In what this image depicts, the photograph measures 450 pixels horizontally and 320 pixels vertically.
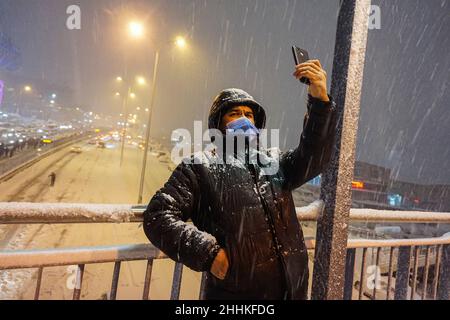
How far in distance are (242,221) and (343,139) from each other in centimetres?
105

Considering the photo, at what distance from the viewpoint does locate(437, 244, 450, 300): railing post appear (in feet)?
12.5

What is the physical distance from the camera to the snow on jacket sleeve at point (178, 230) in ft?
5.40

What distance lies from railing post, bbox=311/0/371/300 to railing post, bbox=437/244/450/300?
2669 millimetres

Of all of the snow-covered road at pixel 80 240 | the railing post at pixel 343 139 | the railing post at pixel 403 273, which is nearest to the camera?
the railing post at pixel 343 139

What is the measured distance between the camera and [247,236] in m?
1.75

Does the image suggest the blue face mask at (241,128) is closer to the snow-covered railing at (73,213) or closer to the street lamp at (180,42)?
the snow-covered railing at (73,213)

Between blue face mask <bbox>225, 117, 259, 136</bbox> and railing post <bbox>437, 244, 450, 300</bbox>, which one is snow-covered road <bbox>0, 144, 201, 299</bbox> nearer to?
blue face mask <bbox>225, 117, 259, 136</bbox>

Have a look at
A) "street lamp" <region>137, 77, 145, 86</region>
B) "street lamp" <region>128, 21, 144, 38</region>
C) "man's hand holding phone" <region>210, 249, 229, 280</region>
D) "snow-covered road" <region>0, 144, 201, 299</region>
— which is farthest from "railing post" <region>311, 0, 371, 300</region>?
"street lamp" <region>137, 77, 145, 86</region>

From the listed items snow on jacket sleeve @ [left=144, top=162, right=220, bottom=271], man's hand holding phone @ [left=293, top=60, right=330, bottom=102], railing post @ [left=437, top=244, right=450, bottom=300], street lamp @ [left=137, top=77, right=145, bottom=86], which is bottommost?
railing post @ [left=437, top=244, right=450, bottom=300]

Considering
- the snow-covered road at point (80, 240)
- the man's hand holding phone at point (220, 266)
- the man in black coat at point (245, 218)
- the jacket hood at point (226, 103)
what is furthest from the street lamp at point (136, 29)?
the man's hand holding phone at point (220, 266)

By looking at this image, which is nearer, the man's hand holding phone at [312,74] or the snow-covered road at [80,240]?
the man's hand holding phone at [312,74]

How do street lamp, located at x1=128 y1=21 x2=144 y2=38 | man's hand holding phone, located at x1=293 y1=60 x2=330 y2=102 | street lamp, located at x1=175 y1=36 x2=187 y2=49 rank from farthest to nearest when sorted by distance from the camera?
street lamp, located at x1=175 y1=36 x2=187 y2=49 → street lamp, located at x1=128 y1=21 x2=144 y2=38 → man's hand holding phone, located at x1=293 y1=60 x2=330 y2=102

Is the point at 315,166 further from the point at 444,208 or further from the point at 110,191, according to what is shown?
the point at 444,208

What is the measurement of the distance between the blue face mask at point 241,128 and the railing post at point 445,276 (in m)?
3.45
